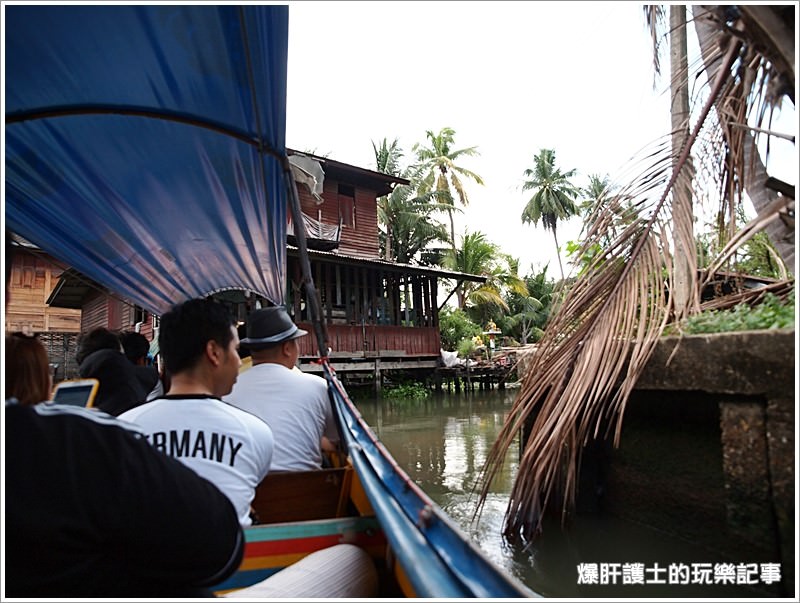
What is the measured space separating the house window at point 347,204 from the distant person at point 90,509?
16792 millimetres

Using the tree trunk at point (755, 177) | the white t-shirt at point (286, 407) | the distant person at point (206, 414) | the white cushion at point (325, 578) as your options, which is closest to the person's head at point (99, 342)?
the white t-shirt at point (286, 407)

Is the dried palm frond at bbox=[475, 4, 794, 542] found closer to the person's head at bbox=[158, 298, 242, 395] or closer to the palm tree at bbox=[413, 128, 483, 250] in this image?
the person's head at bbox=[158, 298, 242, 395]

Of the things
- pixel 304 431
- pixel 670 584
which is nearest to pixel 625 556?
pixel 670 584

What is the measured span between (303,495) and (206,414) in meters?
1.18

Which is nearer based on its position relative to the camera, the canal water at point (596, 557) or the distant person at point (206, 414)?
the distant person at point (206, 414)

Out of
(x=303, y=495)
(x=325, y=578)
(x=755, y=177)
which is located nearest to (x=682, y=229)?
(x=755, y=177)

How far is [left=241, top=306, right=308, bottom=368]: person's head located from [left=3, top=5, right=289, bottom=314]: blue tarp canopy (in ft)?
2.99

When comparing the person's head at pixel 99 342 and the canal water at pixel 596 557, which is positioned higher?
the person's head at pixel 99 342

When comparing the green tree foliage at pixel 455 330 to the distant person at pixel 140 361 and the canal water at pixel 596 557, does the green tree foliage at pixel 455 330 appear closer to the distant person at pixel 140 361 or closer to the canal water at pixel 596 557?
the canal water at pixel 596 557

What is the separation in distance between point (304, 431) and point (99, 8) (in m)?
1.89

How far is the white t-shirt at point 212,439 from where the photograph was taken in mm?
1368

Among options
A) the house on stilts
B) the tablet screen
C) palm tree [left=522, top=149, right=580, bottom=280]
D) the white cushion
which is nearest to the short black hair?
the white cushion

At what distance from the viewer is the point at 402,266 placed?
14727 mm

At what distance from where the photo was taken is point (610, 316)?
300cm
